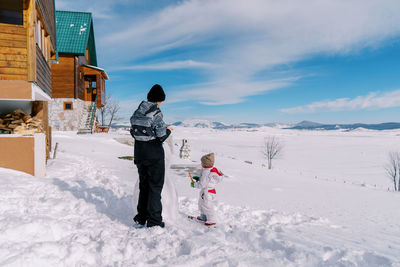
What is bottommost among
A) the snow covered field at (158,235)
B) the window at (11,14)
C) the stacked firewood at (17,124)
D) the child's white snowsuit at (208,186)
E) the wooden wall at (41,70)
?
the snow covered field at (158,235)

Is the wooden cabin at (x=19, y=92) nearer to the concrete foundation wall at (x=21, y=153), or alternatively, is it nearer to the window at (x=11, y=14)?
the concrete foundation wall at (x=21, y=153)

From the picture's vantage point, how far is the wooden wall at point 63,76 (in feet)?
67.5

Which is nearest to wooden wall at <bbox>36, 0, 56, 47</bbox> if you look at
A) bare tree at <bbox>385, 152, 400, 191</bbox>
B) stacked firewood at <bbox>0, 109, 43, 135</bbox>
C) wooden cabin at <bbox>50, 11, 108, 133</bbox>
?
stacked firewood at <bbox>0, 109, 43, 135</bbox>

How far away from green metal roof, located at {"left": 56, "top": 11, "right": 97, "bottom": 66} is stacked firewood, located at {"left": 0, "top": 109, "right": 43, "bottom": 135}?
54.8 ft

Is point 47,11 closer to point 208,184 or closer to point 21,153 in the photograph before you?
point 21,153

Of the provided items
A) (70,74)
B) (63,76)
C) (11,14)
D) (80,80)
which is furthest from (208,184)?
(80,80)

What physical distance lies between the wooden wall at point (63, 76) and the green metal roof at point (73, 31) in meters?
0.79

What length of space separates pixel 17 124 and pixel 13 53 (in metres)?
1.60

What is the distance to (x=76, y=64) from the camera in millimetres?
20984

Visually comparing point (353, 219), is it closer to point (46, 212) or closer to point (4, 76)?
point (46, 212)

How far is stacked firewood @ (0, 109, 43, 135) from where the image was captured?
557cm

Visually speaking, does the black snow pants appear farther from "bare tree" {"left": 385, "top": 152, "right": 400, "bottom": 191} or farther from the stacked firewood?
"bare tree" {"left": 385, "top": 152, "right": 400, "bottom": 191}

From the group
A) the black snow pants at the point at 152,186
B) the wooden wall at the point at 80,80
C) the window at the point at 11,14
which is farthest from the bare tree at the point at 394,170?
the window at the point at 11,14

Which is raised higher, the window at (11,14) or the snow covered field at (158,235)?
the window at (11,14)
